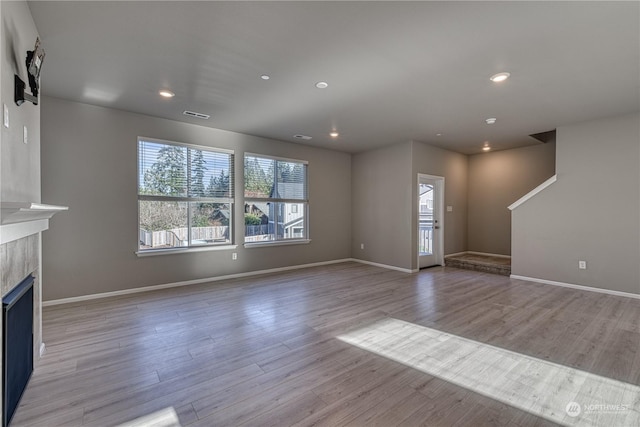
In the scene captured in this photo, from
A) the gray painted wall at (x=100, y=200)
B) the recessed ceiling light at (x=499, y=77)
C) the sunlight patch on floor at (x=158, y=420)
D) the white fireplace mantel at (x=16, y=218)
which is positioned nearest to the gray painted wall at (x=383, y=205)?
the recessed ceiling light at (x=499, y=77)

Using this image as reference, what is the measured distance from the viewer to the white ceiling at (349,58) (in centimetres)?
217

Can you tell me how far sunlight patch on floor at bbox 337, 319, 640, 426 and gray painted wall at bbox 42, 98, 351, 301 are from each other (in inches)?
135

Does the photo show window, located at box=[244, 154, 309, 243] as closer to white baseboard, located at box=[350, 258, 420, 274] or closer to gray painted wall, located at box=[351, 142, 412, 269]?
gray painted wall, located at box=[351, 142, 412, 269]

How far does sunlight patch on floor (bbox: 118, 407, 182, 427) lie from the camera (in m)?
1.75

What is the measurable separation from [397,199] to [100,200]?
17.4 ft

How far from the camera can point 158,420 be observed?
1.79m

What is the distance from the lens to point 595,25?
7.47 feet

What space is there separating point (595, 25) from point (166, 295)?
222 inches

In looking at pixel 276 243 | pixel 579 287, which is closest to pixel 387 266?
pixel 276 243

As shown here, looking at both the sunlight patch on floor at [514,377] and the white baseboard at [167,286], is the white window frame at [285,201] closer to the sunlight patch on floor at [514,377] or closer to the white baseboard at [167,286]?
the white baseboard at [167,286]

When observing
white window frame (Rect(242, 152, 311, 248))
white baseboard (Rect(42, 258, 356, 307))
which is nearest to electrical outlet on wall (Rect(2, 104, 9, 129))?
white baseboard (Rect(42, 258, 356, 307))

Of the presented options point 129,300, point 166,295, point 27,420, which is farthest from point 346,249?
point 27,420

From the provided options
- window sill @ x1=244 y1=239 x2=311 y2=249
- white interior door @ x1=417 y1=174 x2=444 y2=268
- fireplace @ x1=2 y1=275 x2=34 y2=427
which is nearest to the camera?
fireplace @ x1=2 y1=275 x2=34 y2=427

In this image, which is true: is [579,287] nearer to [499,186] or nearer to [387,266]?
[499,186]
